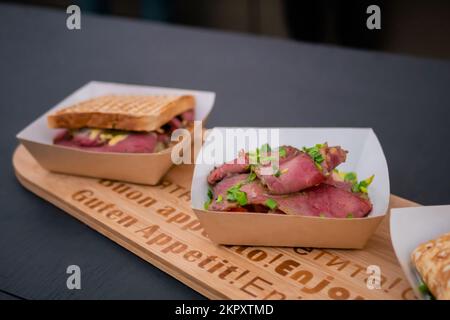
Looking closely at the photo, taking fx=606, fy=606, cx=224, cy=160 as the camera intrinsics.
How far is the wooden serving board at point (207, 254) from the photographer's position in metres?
1.51

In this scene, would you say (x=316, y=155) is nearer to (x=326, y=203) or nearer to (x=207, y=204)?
(x=326, y=203)

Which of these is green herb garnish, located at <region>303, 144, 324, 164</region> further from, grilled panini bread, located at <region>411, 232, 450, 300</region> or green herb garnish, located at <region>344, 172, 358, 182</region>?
grilled panini bread, located at <region>411, 232, 450, 300</region>

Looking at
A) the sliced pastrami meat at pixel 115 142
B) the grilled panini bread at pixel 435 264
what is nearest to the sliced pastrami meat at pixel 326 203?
the grilled panini bread at pixel 435 264

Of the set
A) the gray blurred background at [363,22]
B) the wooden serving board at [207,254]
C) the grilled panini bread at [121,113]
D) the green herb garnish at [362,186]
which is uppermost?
the gray blurred background at [363,22]

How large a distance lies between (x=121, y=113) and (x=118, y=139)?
0.31ft

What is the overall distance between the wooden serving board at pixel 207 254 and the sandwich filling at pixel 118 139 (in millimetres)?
128

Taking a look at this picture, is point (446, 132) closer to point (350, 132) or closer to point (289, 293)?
point (350, 132)

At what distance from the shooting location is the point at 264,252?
1.66m

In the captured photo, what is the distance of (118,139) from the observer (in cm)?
209

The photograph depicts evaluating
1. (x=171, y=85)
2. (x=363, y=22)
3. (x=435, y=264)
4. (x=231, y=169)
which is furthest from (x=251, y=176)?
(x=363, y=22)

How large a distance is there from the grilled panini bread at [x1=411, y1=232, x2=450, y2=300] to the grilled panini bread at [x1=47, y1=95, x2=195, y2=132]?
3.29ft

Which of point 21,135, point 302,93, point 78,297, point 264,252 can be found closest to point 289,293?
point 264,252

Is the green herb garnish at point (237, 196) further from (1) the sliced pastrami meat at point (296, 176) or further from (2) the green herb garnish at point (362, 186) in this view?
(2) the green herb garnish at point (362, 186)
